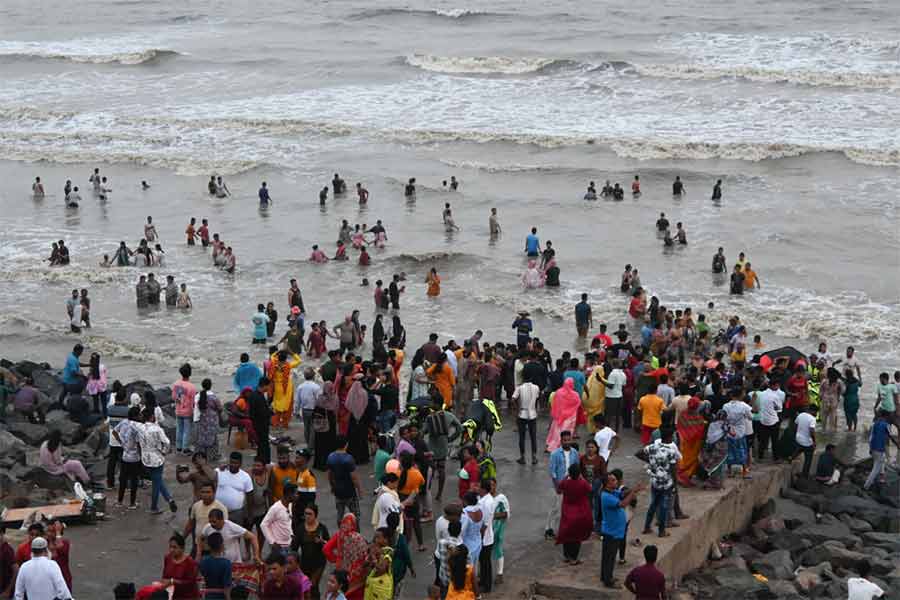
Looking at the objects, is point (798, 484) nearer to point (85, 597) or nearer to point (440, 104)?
point (85, 597)

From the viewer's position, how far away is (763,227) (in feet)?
118

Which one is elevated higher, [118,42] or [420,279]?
[118,42]

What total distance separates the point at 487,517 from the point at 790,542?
4607mm

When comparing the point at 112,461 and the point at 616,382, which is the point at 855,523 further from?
the point at 112,461

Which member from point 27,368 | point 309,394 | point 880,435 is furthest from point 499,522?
point 27,368

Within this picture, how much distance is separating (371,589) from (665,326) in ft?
49.5

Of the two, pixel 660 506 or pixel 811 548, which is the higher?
pixel 660 506

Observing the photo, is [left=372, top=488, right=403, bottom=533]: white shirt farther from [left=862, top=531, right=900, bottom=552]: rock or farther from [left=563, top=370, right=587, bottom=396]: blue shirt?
[left=862, top=531, right=900, bottom=552]: rock

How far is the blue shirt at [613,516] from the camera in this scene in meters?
12.0

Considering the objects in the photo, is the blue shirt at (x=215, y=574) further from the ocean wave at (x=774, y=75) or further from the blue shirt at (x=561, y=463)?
the ocean wave at (x=774, y=75)

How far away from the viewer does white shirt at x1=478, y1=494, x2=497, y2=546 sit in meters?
11.8

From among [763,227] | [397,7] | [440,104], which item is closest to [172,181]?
[440,104]

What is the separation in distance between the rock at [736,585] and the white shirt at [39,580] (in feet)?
20.0

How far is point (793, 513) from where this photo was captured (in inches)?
631
